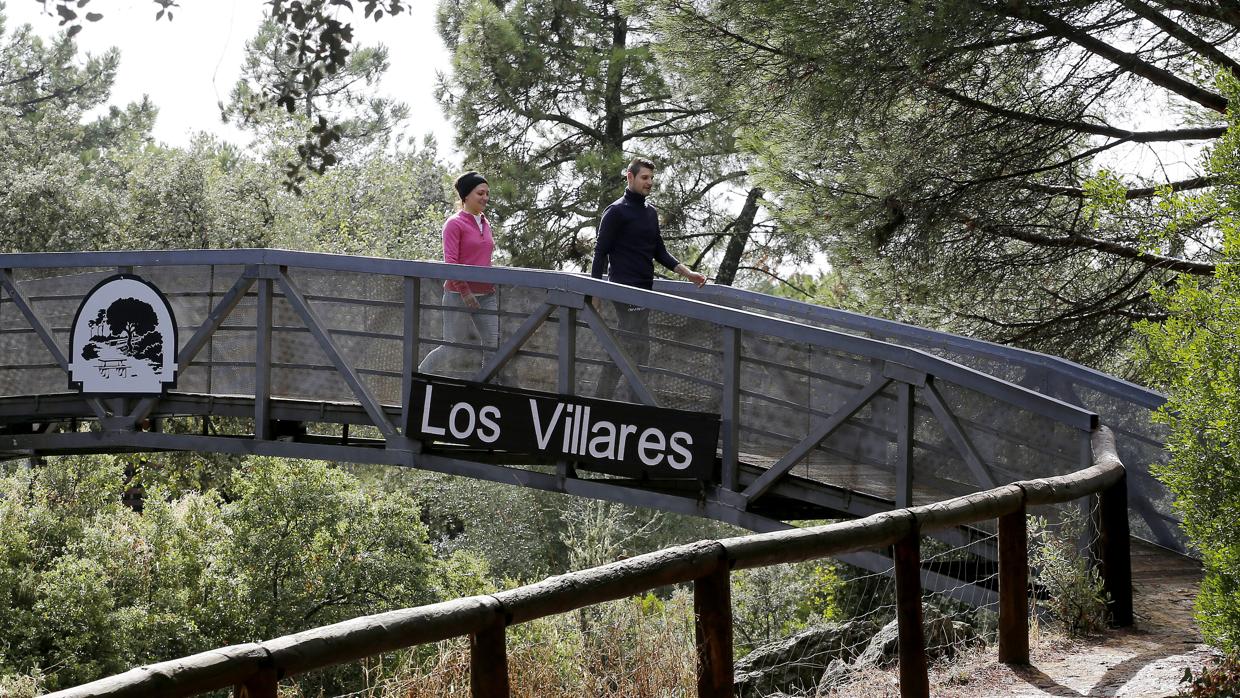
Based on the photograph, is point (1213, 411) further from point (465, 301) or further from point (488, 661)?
point (465, 301)

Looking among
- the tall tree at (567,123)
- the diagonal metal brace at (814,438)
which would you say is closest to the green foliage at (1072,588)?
the diagonal metal brace at (814,438)

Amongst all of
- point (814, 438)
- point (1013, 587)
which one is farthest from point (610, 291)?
point (1013, 587)

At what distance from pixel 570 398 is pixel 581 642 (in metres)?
3.05

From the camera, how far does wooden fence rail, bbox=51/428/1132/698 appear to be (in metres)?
2.65

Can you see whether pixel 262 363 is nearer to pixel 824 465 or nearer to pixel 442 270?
pixel 442 270

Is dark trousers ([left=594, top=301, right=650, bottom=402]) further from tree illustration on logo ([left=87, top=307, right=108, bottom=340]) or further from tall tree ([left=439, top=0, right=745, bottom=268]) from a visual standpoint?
tall tree ([left=439, top=0, right=745, bottom=268])

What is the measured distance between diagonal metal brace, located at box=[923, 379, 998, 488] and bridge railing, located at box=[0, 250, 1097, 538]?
1cm

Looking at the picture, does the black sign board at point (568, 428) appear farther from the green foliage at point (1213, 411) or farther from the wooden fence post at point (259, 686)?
the wooden fence post at point (259, 686)

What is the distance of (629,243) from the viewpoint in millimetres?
8117

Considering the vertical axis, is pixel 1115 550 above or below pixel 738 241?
below

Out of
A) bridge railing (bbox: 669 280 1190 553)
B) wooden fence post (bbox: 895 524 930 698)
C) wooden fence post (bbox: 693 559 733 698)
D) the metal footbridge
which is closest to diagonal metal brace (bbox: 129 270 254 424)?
the metal footbridge

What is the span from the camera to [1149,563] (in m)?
6.84

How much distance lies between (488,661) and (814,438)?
4.41 metres

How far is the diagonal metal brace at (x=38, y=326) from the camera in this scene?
1003cm
